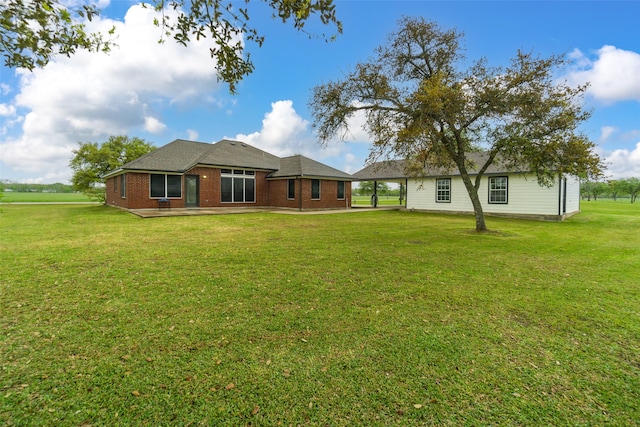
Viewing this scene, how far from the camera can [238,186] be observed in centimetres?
2023

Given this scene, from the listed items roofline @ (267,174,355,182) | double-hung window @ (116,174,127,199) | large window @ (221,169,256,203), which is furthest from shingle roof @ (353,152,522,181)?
double-hung window @ (116,174,127,199)

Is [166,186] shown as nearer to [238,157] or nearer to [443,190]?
[238,157]

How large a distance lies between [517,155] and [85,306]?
497 inches

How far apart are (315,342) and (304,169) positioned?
1773 centimetres

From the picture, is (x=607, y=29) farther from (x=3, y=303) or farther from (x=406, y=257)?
(x=3, y=303)

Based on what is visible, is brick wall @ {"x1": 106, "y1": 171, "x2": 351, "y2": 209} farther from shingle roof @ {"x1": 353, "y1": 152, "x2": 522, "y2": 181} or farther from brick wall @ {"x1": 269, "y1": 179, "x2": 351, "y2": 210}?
shingle roof @ {"x1": 353, "y1": 152, "x2": 522, "y2": 181}

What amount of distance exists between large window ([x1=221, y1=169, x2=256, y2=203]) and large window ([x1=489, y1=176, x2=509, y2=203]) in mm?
15804

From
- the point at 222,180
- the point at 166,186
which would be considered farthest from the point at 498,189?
the point at 166,186

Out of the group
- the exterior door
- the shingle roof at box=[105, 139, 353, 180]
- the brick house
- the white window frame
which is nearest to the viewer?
the white window frame

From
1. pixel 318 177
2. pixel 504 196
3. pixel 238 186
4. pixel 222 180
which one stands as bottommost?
pixel 504 196

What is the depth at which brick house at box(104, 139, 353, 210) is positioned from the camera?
57.3ft

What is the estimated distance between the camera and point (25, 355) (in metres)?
2.59

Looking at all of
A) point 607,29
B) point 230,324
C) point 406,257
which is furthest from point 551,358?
point 607,29

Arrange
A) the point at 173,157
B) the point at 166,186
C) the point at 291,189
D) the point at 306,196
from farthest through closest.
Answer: the point at 291,189 < the point at 306,196 < the point at 173,157 < the point at 166,186
